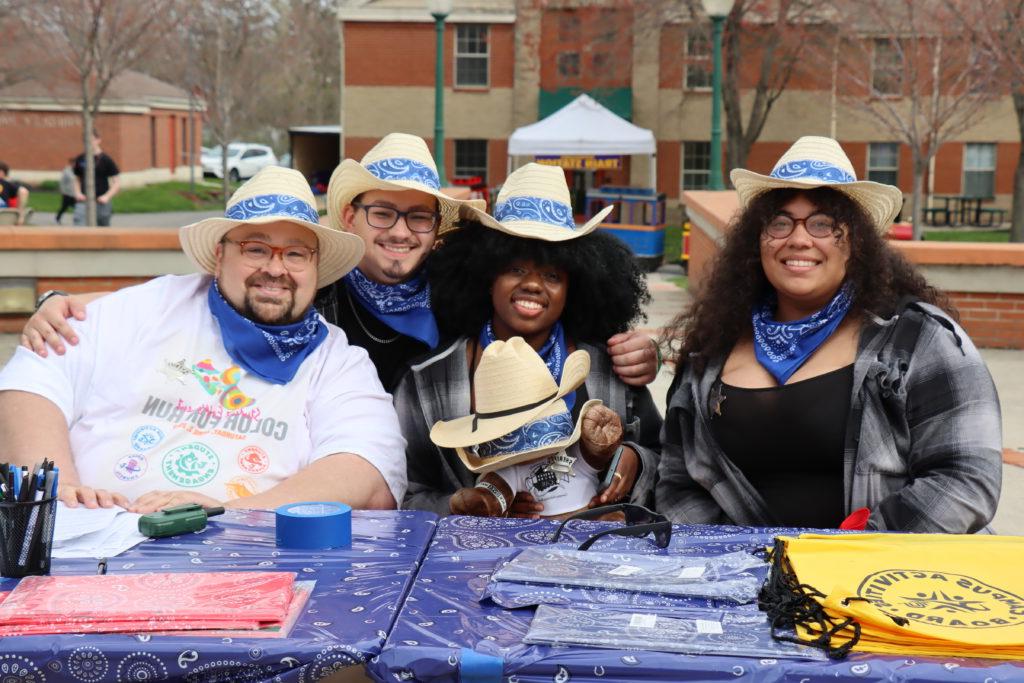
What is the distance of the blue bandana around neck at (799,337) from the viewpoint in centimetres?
353

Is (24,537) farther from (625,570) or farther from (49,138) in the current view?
(49,138)

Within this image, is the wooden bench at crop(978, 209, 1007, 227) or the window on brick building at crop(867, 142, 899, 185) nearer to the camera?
the wooden bench at crop(978, 209, 1007, 227)

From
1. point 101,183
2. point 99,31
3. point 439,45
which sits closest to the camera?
point 439,45

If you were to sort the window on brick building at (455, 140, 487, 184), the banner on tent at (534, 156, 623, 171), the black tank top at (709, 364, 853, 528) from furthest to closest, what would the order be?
the window on brick building at (455, 140, 487, 184)
the banner on tent at (534, 156, 623, 171)
the black tank top at (709, 364, 853, 528)

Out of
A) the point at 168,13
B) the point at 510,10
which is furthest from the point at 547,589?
the point at 510,10

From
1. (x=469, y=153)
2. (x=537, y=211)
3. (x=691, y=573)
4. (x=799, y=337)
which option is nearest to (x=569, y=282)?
(x=537, y=211)

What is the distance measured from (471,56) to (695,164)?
6951 mm

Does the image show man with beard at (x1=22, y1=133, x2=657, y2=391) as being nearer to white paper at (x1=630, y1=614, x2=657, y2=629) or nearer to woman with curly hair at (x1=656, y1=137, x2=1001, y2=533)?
woman with curly hair at (x1=656, y1=137, x2=1001, y2=533)

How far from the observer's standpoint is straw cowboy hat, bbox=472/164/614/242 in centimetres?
391

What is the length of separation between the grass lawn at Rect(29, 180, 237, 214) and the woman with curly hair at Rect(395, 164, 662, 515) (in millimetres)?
28600

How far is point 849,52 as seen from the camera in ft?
88.3

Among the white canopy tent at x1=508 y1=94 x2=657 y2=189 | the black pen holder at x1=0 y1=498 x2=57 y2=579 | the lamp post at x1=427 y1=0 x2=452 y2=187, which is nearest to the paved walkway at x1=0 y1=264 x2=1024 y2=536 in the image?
the black pen holder at x1=0 y1=498 x2=57 y2=579

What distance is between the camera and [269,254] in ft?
12.1

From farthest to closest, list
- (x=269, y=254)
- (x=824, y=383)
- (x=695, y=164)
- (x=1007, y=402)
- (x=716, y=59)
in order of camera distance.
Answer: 1. (x=695, y=164)
2. (x=716, y=59)
3. (x=1007, y=402)
4. (x=269, y=254)
5. (x=824, y=383)
